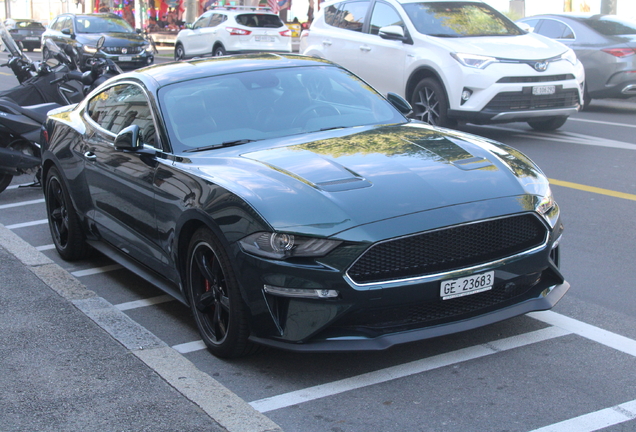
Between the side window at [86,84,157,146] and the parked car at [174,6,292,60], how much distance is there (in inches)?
752

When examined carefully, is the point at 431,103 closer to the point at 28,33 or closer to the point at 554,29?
the point at 554,29

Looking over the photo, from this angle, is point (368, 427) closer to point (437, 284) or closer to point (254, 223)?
point (437, 284)

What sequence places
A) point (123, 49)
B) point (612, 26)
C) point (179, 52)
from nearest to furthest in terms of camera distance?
point (612, 26)
point (123, 49)
point (179, 52)

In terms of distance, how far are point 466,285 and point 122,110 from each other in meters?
2.98

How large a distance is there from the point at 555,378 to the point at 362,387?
0.92 m

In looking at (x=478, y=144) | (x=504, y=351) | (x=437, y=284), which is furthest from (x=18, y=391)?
→ (x=478, y=144)

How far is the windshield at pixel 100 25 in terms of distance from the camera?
27078 mm

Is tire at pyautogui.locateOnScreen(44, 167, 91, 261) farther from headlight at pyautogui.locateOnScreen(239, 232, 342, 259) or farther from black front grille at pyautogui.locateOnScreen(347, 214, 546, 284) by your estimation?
black front grille at pyautogui.locateOnScreen(347, 214, 546, 284)

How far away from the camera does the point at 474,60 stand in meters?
11.0

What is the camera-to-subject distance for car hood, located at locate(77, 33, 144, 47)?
2611cm

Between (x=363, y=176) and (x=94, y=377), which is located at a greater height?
(x=363, y=176)

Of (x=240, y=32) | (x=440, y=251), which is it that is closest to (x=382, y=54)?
(x=440, y=251)

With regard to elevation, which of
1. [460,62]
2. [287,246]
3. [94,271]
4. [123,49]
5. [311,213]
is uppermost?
[460,62]

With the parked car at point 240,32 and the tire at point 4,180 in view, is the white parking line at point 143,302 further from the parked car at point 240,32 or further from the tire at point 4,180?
the parked car at point 240,32
